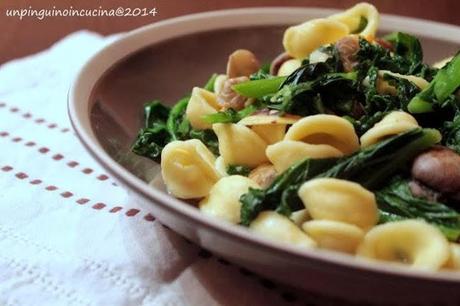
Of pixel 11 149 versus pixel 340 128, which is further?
pixel 11 149

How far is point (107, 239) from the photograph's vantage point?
1.33 m

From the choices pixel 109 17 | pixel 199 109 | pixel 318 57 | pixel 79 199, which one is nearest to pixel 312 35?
pixel 318 57

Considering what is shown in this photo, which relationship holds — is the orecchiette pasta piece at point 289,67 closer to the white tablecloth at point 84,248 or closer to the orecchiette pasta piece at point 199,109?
the orecchiette pasta piece at point 199,109

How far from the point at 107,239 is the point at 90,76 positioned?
41 centimetres

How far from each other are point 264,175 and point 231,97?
1.00ft

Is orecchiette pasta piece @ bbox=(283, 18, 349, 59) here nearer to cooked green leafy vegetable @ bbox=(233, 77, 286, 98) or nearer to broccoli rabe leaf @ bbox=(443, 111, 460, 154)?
cooked green leafy vegetable @ bbox=(233, 77, 286, 98)

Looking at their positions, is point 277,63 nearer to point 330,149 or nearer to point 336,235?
point 330,149

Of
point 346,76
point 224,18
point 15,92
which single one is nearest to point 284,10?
point 224,18

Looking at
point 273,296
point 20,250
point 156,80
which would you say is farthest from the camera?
point 156,80

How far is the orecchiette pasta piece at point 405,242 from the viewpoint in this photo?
1071 millimetres

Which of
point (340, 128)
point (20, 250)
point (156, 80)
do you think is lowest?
point (20, 250)

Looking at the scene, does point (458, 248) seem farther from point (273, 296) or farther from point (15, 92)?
point (15, 92)

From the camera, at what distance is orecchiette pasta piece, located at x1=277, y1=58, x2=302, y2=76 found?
1.60 m

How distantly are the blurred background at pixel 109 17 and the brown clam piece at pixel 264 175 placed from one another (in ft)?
4.57
